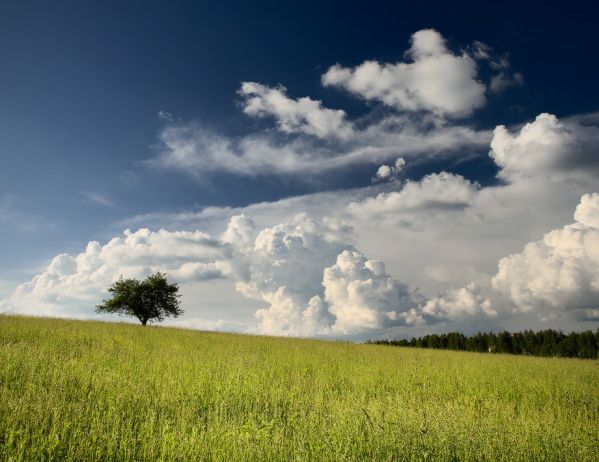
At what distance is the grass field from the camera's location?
5922 mm

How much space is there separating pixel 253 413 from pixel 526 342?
73.4 metres

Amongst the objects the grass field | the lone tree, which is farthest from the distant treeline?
the grass field

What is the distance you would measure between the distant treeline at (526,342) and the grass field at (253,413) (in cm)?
4778

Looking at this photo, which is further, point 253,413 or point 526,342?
point 526,342

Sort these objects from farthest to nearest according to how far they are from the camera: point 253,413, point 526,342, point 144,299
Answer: point 526,342 → point 144,299 → point 253,413

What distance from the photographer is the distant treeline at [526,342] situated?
6144 centimetres

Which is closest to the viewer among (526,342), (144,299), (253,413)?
(253,413)

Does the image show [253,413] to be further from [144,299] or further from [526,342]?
[526,342]

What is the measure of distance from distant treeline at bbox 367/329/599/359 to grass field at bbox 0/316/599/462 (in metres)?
47.8

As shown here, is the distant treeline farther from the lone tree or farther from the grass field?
the grass field

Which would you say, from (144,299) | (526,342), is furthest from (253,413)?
(526,342)

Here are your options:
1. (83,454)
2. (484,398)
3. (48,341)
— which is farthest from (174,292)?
(83,454)

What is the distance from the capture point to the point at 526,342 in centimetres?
6856

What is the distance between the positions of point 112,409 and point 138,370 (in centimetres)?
392
